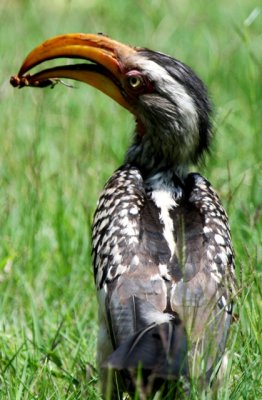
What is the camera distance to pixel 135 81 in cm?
→ 502

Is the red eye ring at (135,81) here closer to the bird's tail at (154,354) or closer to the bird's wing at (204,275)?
the bird's wing at (204,275)

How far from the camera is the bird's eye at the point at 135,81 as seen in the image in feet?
16.4

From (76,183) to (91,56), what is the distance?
63.8 inches

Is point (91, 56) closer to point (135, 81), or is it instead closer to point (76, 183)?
point (135, 81)

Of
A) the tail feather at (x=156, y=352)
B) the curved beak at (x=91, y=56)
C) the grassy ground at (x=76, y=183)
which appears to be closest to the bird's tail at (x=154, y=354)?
the tail feather at (x=156, y=352)

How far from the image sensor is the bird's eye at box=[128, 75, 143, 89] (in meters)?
5.00

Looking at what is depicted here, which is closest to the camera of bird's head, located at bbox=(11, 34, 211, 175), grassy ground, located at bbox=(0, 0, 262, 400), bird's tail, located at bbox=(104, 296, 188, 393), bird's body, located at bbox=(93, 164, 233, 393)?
bird's tail, located at bbox=(104, 296, 188, 393)

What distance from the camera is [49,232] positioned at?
244 inches

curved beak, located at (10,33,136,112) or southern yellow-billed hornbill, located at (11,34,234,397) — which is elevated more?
curved beak, located at (10,33,136,112)

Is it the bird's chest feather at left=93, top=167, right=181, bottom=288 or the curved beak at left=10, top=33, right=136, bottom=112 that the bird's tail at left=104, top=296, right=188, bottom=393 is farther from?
the curved beak at left=10, top=33, right=136, bottom=112

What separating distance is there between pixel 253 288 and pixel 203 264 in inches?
26.6

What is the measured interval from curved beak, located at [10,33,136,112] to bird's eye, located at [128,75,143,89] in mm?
61

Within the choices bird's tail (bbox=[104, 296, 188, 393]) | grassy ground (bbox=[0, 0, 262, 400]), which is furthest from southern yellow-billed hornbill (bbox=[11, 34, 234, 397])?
grassy ground (bbox=[0, 0, 262, 400])

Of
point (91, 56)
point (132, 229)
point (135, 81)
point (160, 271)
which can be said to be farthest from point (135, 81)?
point (160, 271)
